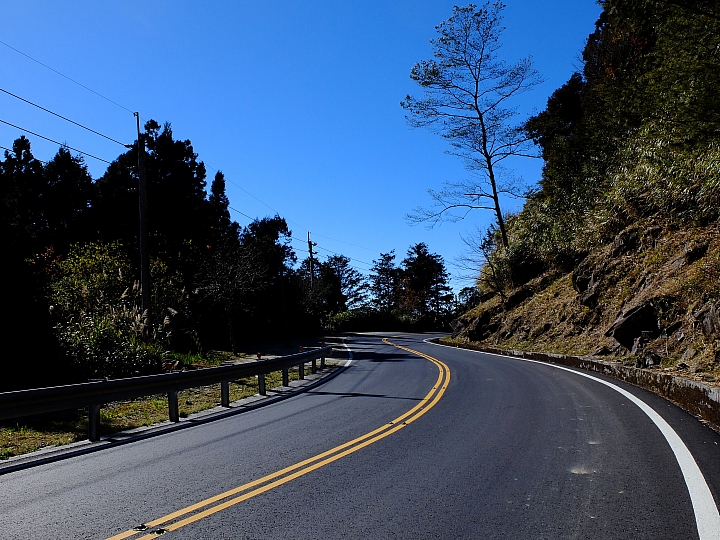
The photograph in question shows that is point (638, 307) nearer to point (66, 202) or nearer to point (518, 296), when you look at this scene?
point (518, 296)

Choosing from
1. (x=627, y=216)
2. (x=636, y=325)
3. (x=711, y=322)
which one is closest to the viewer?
(x=711, y=322)

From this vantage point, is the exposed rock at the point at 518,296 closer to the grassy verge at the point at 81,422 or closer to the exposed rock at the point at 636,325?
the exposed rock at the point at 636,325

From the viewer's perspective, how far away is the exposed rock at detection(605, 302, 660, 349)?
584 inches

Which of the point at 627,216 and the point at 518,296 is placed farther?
the point at 518,296

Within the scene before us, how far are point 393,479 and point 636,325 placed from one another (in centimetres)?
1179

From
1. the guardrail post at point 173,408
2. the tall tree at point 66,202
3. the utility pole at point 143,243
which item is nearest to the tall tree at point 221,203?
the tall tree at point 66,202

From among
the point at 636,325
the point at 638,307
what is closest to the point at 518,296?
the point at 638,307

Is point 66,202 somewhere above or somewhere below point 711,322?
above

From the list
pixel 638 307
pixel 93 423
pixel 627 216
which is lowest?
pixel 93 423

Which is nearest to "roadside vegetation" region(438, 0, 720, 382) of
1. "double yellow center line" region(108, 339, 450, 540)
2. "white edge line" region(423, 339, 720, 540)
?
"white edge line" region(423, 339, 720, 540)

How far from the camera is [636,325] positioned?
597 inches

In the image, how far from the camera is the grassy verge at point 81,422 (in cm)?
809

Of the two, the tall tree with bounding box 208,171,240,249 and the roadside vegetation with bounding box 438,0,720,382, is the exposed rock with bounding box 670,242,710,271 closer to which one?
the roadside vegetation with bounding box 438,0,720,382

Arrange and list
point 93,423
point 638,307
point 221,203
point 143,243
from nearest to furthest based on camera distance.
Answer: point 93,423, point 638,307, point 143,243, point 221,203
